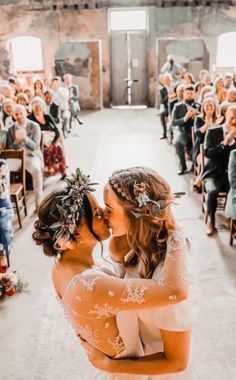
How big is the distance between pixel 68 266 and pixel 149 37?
14.1m

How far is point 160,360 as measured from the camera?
1.72m

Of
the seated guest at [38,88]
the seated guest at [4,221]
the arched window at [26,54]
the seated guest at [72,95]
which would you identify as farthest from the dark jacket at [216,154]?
the arched window at [26,54]

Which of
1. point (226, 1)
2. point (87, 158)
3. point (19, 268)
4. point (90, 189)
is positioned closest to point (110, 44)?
point (226, 1)

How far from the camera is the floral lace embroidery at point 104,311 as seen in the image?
1577 millimetres

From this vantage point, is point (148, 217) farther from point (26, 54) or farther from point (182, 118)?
point (26, 54)

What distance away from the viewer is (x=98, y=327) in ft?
5.53

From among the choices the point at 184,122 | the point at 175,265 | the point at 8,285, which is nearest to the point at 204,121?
the point at 184,122

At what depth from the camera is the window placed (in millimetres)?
14930

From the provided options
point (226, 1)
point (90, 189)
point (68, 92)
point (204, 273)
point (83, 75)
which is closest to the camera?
point (90, 189)

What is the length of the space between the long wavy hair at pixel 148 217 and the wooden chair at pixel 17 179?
4482 millimetres

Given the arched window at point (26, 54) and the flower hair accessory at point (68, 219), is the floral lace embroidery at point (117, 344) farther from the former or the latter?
the arched window at point (26, 54)

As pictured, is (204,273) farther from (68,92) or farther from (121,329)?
(68,92)

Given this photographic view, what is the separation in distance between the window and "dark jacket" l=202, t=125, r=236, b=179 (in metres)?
9.93

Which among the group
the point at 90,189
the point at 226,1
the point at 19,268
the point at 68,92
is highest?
the point at 226,1
